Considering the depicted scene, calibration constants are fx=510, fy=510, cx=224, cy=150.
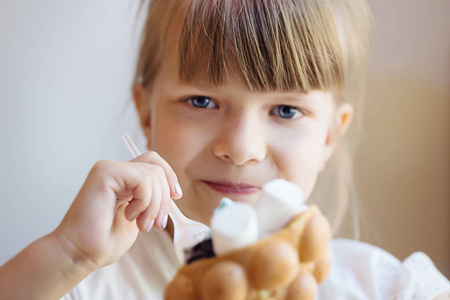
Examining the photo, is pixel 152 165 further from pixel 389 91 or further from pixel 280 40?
pixel 389 91

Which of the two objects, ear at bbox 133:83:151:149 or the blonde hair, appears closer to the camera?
the blonde hair

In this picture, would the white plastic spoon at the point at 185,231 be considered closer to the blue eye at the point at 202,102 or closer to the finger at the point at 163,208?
the finger at the point at 163,208

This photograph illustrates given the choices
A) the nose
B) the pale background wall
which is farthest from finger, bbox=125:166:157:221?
the pale background wall

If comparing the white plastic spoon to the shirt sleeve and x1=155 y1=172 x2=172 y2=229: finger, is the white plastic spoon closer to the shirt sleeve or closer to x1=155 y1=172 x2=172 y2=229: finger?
x1=155 y1=172 x2=172 y2=229: finger

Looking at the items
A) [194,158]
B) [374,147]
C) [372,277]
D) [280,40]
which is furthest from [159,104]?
[374,147]

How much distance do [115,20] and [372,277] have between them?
714 millimetres

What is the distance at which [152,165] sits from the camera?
593mm

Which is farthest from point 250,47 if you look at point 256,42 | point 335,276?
point 335,276

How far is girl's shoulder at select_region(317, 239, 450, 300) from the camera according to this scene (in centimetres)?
88

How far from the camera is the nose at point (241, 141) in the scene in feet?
2.30

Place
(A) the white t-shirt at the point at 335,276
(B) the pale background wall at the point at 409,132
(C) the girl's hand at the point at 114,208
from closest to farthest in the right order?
(C) the girl's hand at the point at 114,208 → (A) the white t-shirt at the point at 335,276 → (B) the pale background wall at the point at 409,132

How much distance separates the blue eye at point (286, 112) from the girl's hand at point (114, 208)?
9.1 inches

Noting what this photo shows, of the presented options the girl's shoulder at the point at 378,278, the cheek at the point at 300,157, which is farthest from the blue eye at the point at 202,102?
the girl's shoulder at the point at 378,278

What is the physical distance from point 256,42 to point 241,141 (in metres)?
0.14
